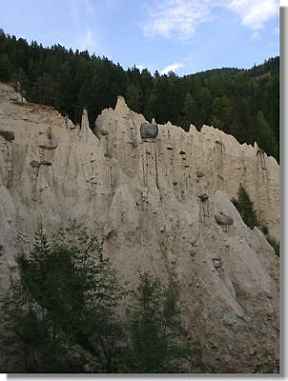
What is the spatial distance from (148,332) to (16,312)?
1474mm

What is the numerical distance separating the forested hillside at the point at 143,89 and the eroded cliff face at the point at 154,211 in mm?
283

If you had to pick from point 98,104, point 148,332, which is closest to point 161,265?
point 148,332

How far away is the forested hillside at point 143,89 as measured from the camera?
8.17m

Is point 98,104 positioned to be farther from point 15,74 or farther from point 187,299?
point 187,299

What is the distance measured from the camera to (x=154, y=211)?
777cm

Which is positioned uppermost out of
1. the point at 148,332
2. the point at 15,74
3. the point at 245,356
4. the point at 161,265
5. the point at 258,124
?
the point at 15,74

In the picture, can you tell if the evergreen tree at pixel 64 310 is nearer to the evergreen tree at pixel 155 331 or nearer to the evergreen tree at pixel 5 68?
the evergreen tree at pixel 155 331

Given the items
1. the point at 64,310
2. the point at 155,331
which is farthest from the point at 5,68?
the point at 155,331

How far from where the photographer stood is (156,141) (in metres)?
8.59

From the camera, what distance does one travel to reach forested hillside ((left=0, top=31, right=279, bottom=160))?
8.17 meters

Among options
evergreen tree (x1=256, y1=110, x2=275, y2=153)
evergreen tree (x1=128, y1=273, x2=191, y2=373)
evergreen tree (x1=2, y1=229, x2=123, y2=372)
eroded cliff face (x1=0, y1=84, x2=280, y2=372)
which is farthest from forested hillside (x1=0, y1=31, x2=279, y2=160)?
evergreen tree (x1=128, y1=273, x2=191, y2=373)

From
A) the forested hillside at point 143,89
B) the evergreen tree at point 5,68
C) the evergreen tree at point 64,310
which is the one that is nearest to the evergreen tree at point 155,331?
the evergreen tree at point 64,310

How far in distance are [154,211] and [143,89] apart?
234cm

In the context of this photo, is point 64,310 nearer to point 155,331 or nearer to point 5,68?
point 155,331
